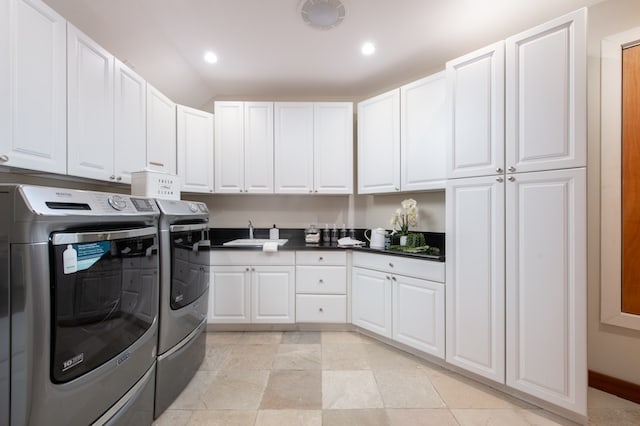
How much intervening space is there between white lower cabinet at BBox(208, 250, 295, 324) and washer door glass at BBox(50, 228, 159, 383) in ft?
3.97

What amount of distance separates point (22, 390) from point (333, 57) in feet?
9.07

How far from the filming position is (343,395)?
1.71 meters

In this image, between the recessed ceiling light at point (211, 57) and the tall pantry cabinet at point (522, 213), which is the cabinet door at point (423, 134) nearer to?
the tall pantry cabinet at point (522, 213)

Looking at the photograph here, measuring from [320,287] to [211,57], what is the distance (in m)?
2.39

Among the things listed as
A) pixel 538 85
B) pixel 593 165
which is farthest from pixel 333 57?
pixel 593 165

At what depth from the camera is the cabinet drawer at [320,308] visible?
8.57ft

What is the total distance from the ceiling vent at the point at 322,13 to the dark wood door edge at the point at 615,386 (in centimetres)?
305

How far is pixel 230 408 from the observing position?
1.60 meters

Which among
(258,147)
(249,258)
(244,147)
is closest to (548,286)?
(249,258)

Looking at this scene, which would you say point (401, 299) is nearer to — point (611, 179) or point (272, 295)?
point (272, 295)

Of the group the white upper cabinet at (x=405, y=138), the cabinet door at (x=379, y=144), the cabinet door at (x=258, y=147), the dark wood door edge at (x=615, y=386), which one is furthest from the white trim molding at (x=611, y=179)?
the cabinet door at (x=258, y=147)

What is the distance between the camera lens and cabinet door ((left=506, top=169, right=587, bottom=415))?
1454 mm

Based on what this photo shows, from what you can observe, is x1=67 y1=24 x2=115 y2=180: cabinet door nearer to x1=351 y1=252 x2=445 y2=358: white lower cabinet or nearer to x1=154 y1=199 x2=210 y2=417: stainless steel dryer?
x1=154 y1=199 x2=210 y2=417: stainless steel dryer

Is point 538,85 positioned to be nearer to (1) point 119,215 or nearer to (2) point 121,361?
(1) point 119,215
